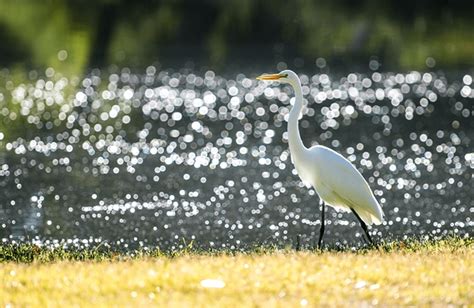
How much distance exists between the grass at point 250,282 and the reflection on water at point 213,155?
27.9 ft

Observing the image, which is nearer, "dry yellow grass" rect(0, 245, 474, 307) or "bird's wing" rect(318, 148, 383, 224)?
"dry yellow grass" rect(0, 245, 474, 307)

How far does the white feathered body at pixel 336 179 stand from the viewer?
551 inches

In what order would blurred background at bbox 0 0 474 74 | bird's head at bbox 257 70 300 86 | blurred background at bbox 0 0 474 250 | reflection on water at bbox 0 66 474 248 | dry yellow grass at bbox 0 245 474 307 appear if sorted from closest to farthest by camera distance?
dry yellow grass at bbox 0 245 474 307, bird's head at bbox 257 70 300 86, reflection on water at bbox 0 66 474 248, blurred background at bbox 0 0 474 250, blurred background at bbox 0 0 474 74

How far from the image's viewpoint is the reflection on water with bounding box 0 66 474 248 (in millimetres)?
21234

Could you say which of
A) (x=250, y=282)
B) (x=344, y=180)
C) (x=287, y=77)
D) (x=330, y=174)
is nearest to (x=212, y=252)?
(x=330, y=174)

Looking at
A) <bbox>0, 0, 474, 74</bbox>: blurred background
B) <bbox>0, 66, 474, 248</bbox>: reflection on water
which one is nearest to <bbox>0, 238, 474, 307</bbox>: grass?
<bbox>0, 66, 474, 248</bbox>: reflection on water

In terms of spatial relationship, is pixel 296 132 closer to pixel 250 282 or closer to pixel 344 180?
pixel 344 180

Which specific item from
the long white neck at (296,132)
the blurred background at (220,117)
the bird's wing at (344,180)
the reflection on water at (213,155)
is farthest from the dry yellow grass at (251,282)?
the reflection on water at (213,155)

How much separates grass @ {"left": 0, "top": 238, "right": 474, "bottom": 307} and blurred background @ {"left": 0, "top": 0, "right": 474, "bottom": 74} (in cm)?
4193

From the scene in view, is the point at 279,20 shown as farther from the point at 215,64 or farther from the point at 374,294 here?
the point at 374,294

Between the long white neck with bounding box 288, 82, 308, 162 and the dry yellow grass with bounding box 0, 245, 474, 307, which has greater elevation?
the long white neck with bounding box 288, 82, 308, 162

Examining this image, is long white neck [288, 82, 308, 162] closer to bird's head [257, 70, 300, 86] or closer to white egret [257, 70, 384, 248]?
white egret [257, 70, 384, 248]

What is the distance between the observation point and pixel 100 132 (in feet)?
116

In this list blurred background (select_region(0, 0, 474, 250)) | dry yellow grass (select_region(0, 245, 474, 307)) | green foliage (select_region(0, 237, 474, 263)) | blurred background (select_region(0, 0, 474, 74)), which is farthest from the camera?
blurred background (select_region(0, 0, 474, 74))
